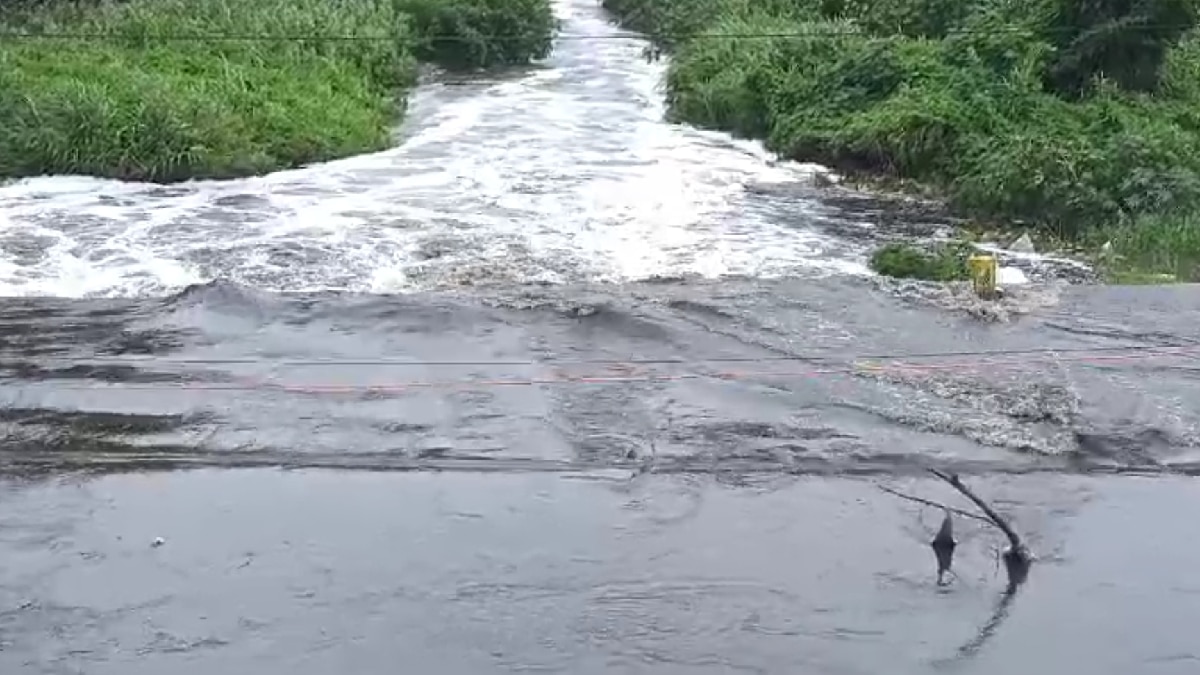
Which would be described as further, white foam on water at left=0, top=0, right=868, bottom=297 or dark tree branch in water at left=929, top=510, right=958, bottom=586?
white foam on water at left=0, top=0, right=868, bottom=297

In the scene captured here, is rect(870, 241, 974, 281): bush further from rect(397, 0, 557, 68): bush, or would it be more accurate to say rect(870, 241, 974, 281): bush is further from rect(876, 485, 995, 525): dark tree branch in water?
rect(397, 0, 557, 68): bush

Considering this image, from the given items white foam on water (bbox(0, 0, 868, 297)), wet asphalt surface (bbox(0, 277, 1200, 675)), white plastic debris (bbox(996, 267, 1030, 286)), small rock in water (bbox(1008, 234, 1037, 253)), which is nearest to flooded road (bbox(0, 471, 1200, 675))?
wet asphalt surface (bbox(0, 277, 1200, 675))

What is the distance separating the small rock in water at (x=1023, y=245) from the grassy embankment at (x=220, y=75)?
7.79 meters

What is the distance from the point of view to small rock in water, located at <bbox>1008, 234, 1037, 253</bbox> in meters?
12.8

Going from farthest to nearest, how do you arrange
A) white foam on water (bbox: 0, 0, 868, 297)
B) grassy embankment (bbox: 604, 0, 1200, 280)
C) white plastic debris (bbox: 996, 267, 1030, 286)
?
1. grassy embankment (bbox: 604, 0, 1200, 280)
2. white foam on water (bbox: 0, 0, 868, 297)
3. white plastic debris (bbox: 996, 267, 1030, 286)

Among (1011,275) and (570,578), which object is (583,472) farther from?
(1011,275)

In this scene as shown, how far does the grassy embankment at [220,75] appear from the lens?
15.0 m

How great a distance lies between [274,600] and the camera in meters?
5.74

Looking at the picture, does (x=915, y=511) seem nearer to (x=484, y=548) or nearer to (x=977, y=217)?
(x=484, y=548)

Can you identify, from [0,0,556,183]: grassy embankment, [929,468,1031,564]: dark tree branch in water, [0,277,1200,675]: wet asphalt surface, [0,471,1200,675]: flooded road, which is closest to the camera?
[0,471,1200,675]: flooded road

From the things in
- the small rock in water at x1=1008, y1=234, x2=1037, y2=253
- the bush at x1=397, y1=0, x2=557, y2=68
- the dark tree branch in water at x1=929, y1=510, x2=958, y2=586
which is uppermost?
the bush at x1=397, y1=0, x2=557, y2=68

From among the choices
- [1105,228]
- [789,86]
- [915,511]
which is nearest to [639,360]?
[915,511]

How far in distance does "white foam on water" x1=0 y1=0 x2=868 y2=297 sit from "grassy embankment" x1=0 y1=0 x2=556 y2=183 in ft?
1.31

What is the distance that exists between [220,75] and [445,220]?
541 cm
